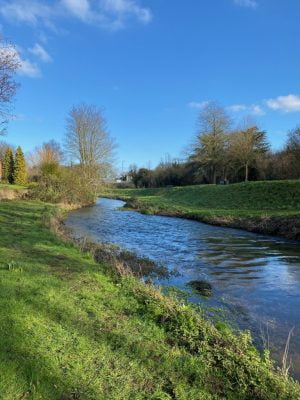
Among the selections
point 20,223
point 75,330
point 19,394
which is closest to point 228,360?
point 75,330

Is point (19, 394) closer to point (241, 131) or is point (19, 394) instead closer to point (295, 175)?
point (295, 175)

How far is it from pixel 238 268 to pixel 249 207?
63.0 ft

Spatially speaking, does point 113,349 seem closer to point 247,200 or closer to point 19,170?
point 247,200

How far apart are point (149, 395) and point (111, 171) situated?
4843cm

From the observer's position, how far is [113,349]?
5289 mm

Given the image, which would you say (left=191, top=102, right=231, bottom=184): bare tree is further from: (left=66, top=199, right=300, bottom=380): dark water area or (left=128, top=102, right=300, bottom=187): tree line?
(left=66, top=199, right=300, bottom=380): dark water area

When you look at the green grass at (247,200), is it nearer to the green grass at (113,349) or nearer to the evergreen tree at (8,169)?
the green grass at (113,349)

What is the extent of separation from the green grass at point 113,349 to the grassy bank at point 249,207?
14.9 metres

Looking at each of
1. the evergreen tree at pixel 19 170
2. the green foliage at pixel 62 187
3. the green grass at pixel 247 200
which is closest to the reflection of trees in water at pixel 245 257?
the green grass at pixel 247 200

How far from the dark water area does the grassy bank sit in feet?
4.12

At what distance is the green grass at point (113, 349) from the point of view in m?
4.32

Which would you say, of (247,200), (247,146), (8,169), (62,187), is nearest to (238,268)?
(247,200)

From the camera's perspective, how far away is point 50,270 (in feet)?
29.1

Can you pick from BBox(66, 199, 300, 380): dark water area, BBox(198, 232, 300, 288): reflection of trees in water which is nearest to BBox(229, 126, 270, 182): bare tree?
BBox(66, 199, 300, 380): dark water area
